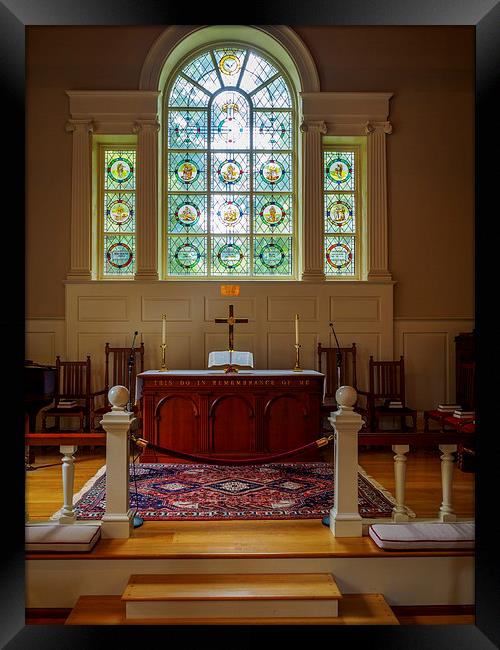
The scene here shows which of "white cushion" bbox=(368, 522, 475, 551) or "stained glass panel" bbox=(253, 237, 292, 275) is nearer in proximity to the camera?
"white cushion" bbox=(368, 522, 475, 551)

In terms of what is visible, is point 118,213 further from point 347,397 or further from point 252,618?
point 252,618

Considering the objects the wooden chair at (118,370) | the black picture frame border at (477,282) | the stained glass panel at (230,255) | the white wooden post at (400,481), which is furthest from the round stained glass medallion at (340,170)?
the black picture frame border at (477,282)

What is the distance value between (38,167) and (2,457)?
6297 mm

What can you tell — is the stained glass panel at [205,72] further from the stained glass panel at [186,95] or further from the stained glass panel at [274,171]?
the stained glass panel at [274,171]

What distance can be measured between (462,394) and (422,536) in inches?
161

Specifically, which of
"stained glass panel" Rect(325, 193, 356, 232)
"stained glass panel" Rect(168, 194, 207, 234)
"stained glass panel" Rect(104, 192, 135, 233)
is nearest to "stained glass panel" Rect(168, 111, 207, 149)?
"stained glass panel" Rect(168, 194, 207, 234)

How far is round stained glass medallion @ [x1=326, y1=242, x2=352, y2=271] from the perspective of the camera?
25.2 ft

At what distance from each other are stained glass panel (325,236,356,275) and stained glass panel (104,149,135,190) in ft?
9.72

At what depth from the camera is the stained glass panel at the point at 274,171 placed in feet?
A: 25.4

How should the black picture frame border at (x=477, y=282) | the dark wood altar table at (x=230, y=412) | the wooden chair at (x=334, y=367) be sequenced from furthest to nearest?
the wooden chair at (x=334, y=367)
the dark wood altar table at (x=230, y=412)
the black picture frame border at (x=477, y=282)

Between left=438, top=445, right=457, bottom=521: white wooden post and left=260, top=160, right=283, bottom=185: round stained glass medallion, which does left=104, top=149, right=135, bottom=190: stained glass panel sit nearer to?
left=260, top=160, right=283, bottom=185: round stained glass medallion

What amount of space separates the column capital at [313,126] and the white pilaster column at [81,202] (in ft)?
9.59

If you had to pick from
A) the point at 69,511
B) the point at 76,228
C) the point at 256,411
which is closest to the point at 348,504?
the point at 69,511

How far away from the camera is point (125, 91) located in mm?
7242
